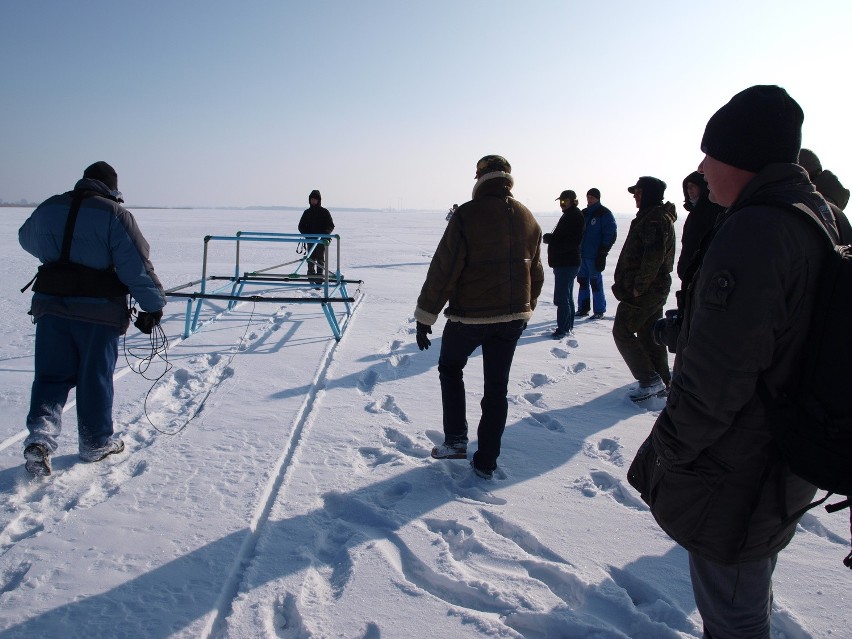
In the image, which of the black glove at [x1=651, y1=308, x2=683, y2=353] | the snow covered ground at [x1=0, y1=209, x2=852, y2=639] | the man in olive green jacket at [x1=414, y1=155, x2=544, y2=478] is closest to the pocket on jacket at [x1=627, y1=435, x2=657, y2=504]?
the black glove at [x1=651, y1=308, x2=683, y2=353]

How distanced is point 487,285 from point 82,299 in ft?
7.13

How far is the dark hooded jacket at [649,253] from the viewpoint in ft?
13.7

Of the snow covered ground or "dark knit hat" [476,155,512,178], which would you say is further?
"dark knit hat" [476,155,512,178]

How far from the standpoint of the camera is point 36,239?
2979 mm

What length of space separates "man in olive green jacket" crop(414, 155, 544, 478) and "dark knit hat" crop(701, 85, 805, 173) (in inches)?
60.1

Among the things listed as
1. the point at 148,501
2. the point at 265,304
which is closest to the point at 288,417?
the point at 148,501

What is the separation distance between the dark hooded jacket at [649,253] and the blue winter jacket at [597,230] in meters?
2.76

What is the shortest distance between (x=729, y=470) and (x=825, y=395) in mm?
291

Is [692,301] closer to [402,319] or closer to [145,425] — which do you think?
[145,425]

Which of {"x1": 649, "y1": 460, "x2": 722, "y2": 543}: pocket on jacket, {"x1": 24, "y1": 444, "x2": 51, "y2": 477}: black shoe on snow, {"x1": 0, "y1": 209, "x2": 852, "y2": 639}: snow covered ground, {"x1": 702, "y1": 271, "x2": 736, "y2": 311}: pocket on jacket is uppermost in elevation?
{"x1": 702, "y1": 271, "x2": 736, "y2": 311}: pocket on jacket

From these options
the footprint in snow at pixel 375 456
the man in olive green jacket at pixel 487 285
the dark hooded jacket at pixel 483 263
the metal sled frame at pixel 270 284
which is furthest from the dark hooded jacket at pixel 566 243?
the footprint in snow at pixel 375 456

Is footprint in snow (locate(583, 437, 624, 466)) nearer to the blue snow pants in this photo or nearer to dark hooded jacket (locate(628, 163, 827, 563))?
dark hooded jacket (locate(628, 163, 827, 563))

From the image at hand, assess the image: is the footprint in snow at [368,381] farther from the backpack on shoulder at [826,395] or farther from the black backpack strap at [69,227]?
the backpack on shoulder at [826,395]

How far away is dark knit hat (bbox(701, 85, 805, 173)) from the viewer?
1439mm
